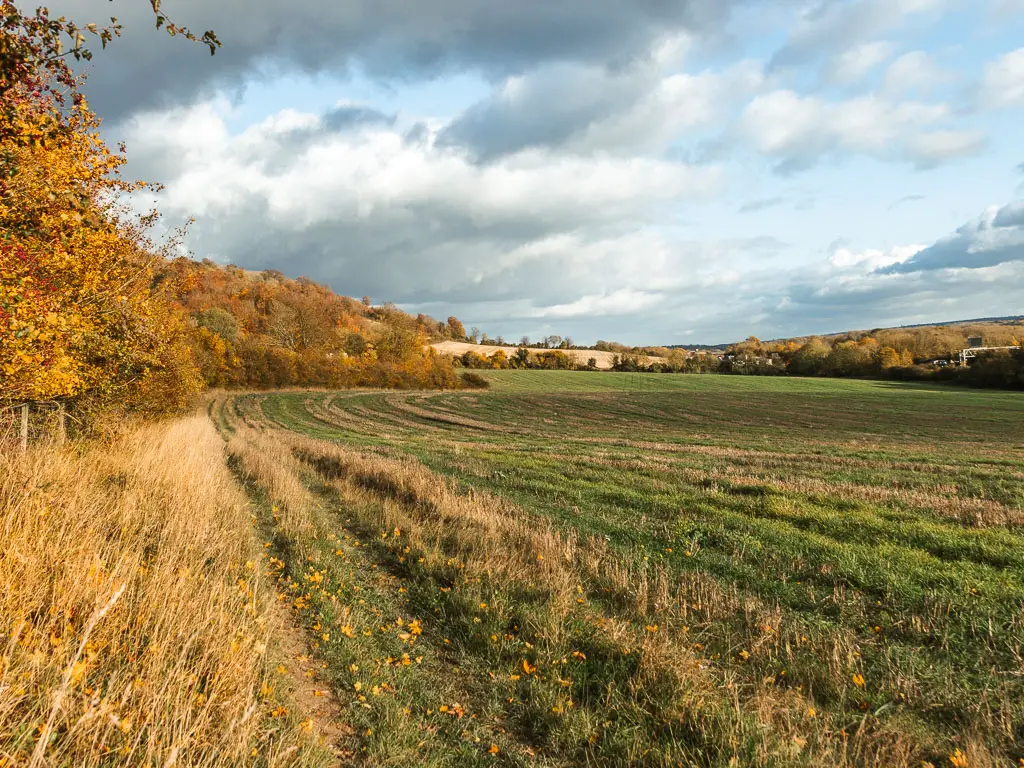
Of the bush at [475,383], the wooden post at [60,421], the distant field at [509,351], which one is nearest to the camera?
the wooden post at [60,421]

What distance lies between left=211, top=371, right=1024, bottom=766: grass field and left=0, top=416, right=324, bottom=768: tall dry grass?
916 mm

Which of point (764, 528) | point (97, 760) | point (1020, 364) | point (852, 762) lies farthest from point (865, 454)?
point (1020, 364)

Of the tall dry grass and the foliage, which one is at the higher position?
the foliage

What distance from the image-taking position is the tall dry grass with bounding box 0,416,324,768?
11.2 ft

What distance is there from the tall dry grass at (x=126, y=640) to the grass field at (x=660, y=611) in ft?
3.01

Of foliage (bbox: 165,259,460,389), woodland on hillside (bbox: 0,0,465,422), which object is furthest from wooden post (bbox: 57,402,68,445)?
foliage (bbox: 165,259,460,389)

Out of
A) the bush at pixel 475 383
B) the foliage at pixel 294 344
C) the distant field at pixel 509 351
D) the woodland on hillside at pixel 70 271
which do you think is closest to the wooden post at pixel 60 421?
the woodland on hillside at pixel 70 271

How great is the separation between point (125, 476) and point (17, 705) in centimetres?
767

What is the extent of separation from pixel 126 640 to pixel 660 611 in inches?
219

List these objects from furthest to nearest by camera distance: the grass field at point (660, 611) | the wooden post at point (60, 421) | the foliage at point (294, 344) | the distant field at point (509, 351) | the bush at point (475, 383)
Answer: the distant field at point (509, 351) → the bush at point (475, 383) → the foliage at point (294, 344) → the wooden post at point (60, 421) → the grass field at point (660, 611)

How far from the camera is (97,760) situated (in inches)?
126

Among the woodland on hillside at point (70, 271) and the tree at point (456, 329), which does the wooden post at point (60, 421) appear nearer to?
the woodland on hillside at point (70, 271)

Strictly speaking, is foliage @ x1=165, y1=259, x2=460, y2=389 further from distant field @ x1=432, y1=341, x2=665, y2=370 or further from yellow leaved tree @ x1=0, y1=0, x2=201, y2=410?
yellow leaved tree @ x1=0, y1=0, x2=201, y2=410

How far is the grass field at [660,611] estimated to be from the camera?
4.31 meters
